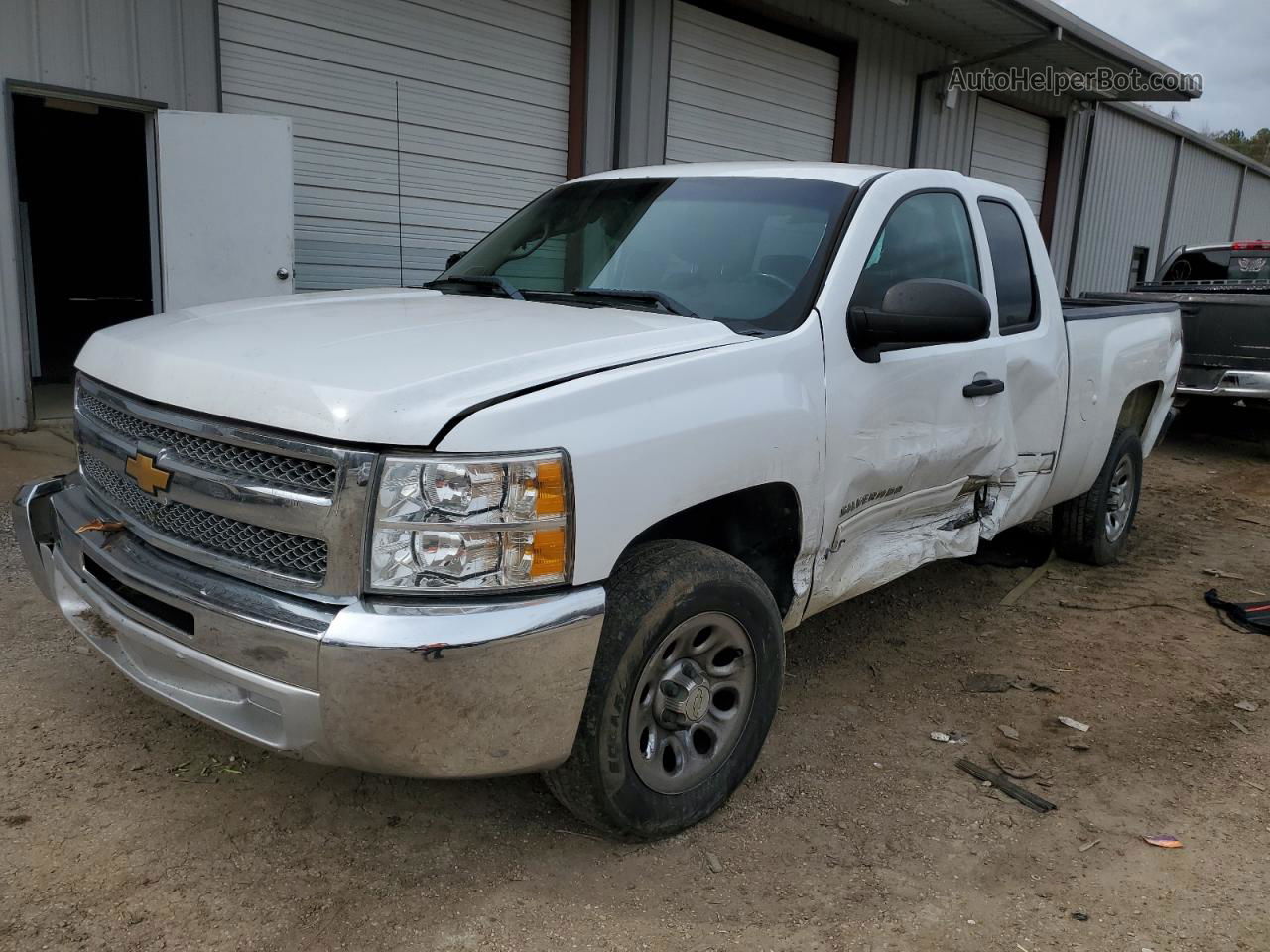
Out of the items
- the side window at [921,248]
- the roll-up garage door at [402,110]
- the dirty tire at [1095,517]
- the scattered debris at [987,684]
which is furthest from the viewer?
the roll-up garage door at [402,110]

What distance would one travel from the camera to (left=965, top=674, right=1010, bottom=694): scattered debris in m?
3.95

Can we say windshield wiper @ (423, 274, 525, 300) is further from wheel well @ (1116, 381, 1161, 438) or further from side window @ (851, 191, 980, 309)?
wheel well @ (1116, 381, 1161, 438)

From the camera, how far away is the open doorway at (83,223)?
40.1 ft

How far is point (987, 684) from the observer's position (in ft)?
13.1

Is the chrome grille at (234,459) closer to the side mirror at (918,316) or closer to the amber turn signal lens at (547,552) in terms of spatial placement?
the amber turn signal lens at (547,552)

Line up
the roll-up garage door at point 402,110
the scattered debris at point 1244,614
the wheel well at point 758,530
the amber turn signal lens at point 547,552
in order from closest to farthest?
the amber turn signal lens at point 547,552 < the wheel well at point 758,530 < the scattered debris at point 1244,614 < the roll-up garage door at point 402,110

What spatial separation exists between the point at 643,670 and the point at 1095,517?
3.70 metres

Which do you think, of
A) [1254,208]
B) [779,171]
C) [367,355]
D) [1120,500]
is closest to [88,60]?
[779,171]

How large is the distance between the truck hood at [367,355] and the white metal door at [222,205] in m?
4.52

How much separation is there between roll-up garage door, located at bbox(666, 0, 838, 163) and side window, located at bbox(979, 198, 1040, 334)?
6.85 meters

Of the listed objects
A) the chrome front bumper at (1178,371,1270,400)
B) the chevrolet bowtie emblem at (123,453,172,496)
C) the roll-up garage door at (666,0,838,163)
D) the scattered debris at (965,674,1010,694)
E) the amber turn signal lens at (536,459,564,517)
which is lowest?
the scattered debris at (965,674,1010,694)

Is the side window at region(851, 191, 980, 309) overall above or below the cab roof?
below

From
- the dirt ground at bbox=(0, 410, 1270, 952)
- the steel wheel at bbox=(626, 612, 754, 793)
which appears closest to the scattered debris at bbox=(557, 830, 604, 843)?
the dirt ground at bbox=(0, 410, 1270, 952)

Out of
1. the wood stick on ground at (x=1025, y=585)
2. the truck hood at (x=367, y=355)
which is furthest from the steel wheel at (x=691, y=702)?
the wood stick on ground at (x=1025, y=585)
